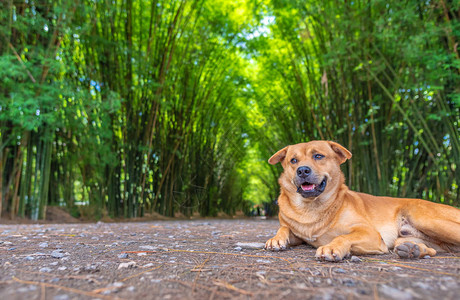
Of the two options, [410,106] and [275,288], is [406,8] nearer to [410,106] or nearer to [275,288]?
[410,106]

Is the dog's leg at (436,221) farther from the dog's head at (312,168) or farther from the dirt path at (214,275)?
the dog's head at (312,168)

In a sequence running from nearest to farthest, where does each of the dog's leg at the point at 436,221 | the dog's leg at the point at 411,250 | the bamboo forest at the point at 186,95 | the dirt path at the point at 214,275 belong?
the dirt path at the point at 214,275, the dog's leg at the point at 411,250, the dog's leg at the point at 436,221, the bamboo forest at the point at 186,95

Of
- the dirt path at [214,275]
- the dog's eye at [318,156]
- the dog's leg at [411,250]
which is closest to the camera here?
the dirt path at [214,275]

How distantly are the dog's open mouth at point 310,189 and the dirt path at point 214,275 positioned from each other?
1.33ft

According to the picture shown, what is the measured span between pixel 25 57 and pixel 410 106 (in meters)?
6.06

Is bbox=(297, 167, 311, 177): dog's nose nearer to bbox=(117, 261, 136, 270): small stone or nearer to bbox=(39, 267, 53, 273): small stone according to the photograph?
bbox=(117, 261, 136, 270): small stone

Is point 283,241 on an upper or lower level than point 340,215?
lower

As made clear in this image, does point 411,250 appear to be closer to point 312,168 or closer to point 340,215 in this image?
point 340,215

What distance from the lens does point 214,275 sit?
1.55 meters

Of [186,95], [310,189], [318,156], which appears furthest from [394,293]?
[186,95]

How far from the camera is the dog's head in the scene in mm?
2301

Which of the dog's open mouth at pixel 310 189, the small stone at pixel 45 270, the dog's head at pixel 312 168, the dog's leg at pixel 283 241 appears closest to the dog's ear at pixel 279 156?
the dog's head at pixel 312 168

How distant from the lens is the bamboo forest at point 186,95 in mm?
4594

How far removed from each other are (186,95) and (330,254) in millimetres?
6403
